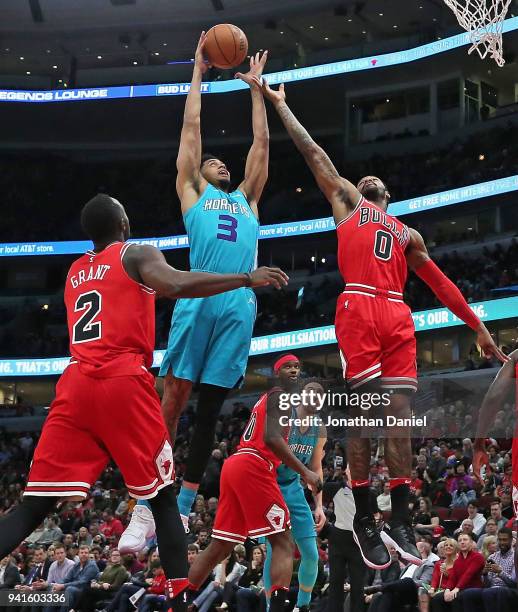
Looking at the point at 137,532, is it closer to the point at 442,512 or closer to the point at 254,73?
the point at 254,73

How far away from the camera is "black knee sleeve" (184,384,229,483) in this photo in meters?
6.92

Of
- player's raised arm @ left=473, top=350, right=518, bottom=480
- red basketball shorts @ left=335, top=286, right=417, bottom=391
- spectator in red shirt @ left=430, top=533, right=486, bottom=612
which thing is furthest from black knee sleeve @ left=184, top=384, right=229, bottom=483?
spectator in red shirt @ left=430, top=533, right=486, bottom=612

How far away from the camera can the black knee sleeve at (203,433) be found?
22.7 feet

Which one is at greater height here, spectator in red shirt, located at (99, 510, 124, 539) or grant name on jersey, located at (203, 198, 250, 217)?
grant name on jersey, located at (203, 198, 250, 217)

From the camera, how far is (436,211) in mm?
30109

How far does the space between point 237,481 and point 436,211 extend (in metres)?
23.5

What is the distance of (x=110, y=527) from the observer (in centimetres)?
1712

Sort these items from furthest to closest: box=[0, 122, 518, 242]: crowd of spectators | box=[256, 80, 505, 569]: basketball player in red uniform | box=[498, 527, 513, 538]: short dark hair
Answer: box=[0, 122, 518, 242]: crowd of spectators
box=[498, 527, 513, 538]: short dark hair
box=[256, 80, 505, 569]: basketball player in red uniform

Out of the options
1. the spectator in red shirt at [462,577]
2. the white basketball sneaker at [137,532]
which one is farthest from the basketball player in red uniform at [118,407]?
the spectator in red shirt at [462,577]

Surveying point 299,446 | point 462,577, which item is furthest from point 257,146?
point 462,577

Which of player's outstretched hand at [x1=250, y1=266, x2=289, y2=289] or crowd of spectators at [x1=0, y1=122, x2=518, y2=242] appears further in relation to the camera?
crowd of spectators at [x1=0, y1=122, x2=518, y2=242]

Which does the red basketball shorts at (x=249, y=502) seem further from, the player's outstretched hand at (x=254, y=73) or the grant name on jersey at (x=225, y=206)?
the player's outstretched hand at (x=254, y=73)

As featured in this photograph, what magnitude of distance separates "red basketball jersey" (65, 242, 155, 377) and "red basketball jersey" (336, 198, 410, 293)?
190 cm

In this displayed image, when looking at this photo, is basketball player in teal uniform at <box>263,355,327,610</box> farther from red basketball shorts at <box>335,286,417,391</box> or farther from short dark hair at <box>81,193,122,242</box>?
short dark hair at <box>81,193,122,242</box>
